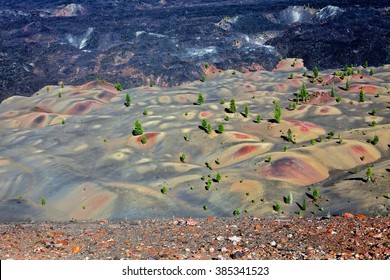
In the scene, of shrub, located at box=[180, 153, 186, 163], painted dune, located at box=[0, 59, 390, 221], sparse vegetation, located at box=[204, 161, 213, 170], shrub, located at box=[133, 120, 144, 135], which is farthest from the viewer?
shrub, located at box=[133, 120, 144, 135]

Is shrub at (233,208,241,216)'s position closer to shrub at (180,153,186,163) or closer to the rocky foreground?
the rocky foreground

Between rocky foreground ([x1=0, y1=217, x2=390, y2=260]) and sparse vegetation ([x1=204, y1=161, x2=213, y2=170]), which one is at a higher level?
rocky foreground ([x1=0, y1=217, x2=390, y2=260])

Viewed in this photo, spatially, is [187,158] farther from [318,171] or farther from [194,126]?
[318,171]

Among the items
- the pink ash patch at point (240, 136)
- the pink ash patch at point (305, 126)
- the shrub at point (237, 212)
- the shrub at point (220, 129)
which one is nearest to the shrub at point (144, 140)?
the shrub at point (220, 129)

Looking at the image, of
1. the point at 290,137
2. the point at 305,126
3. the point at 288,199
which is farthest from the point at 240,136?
the point at 288,199

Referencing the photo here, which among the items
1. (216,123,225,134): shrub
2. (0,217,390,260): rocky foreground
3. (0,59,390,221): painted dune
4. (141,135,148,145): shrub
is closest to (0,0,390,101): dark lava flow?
(0,59,390,221): painted dune

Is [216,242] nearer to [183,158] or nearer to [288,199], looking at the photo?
[288,199]
